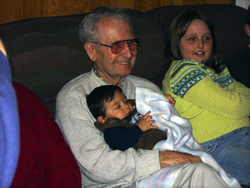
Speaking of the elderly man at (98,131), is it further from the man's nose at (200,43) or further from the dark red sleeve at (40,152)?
the man's nose at (200,43)

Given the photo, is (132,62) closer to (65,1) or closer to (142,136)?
(142,136)

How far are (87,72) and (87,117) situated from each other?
417mm

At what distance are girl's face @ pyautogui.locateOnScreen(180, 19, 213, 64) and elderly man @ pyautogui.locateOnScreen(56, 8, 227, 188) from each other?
0.42m

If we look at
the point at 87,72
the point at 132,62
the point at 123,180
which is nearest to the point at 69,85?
the point at 87,72

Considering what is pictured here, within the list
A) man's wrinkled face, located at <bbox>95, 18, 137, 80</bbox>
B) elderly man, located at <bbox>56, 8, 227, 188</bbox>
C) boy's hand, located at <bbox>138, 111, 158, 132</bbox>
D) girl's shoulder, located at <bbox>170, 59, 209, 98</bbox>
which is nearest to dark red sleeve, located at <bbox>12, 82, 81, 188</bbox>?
elderly man, located at <bbox>56, 8, 227, 188</bbox>

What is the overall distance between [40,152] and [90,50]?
0.80 metres

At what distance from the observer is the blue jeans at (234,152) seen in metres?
1.85

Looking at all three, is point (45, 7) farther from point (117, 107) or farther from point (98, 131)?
point (98, 131)

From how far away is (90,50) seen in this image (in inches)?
77.9

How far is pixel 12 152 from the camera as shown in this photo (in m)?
0.70

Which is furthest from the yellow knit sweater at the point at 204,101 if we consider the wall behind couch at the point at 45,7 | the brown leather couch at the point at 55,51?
the wall behind couch at the point at 45,7

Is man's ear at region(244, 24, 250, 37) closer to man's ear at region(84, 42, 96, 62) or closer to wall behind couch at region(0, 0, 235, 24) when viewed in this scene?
wall behind couch at region(0, 0, 235, 24)

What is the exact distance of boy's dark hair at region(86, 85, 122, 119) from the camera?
175cm

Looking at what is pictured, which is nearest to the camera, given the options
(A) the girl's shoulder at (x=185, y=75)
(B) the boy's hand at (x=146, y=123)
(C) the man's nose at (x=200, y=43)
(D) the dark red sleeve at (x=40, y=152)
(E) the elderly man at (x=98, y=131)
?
(D) the dark red sleeve at (x=40, y=152)
